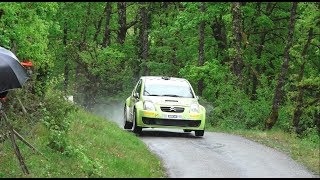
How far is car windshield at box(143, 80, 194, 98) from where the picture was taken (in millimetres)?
18359

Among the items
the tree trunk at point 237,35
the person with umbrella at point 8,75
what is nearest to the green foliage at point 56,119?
the person with umbrella at point 8,75

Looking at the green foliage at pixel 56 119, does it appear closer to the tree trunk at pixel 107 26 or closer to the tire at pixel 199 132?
the tire at pixel 199 132

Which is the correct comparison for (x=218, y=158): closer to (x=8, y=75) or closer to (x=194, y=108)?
(x=194, y=108)

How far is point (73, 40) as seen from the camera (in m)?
44.0

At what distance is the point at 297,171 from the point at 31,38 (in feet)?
45.3

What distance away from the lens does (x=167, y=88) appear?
18.7 m

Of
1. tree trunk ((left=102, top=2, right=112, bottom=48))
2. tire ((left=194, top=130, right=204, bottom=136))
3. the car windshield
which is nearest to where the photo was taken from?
tire ((left=194, top=130, right=204, bottom=136))

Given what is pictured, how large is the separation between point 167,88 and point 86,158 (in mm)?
7701

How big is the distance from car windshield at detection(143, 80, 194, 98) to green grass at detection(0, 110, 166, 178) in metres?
3.19

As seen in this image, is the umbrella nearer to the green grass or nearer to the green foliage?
the green grass

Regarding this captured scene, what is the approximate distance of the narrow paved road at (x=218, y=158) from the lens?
1152 cm

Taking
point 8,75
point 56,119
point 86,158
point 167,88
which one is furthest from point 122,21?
point 8,75

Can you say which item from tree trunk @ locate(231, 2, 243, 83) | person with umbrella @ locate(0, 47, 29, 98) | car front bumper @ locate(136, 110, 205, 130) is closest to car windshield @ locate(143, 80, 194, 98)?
car front bumper @ locate(136, 110, 205, 130)

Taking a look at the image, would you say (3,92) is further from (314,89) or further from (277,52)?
(277,52)
